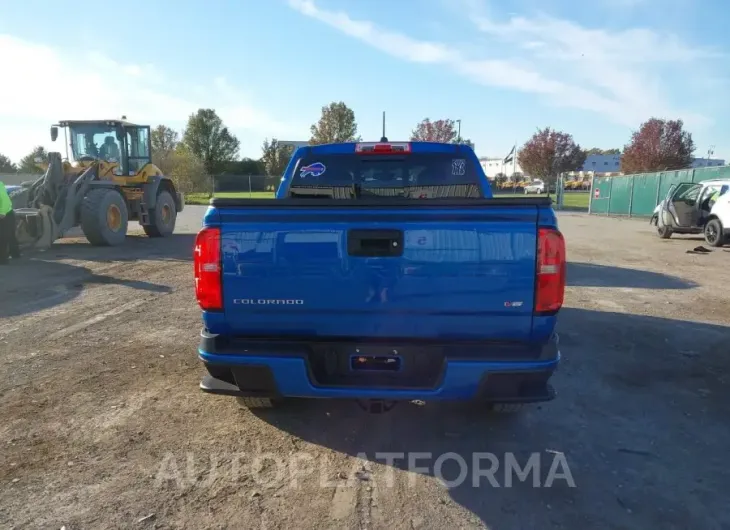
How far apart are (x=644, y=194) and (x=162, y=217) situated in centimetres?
2353

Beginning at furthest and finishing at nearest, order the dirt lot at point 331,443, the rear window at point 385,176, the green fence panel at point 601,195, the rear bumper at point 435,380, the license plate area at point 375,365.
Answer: the green fence panel at point 601,195, the rear window at point 385,176, the license plate area at point 375,365, the rear bumper at point 435,380, the dirt lot at point 331,443

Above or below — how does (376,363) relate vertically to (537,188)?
below

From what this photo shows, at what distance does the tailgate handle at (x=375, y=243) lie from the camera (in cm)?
285

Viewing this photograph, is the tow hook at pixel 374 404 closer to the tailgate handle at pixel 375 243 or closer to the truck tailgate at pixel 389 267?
the truck tailgate at pixel 389 267

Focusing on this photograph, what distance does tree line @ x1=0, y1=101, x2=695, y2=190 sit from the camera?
133 feet

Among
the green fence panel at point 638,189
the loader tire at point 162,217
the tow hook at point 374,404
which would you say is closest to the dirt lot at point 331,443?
the tow hook at point 374,404

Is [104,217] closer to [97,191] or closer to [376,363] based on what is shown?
[97,191]

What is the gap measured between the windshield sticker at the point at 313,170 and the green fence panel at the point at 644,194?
2474cm

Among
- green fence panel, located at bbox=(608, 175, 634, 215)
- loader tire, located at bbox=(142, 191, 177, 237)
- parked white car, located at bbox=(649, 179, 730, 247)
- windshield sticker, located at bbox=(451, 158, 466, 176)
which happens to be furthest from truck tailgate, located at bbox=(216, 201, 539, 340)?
green fence panel, located at bbox=(608, 175, 634, 215)

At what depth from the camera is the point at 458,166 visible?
191 inches

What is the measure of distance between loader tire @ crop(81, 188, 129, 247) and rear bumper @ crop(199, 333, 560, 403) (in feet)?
36.9

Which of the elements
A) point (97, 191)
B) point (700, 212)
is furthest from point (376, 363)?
point (700, 212)

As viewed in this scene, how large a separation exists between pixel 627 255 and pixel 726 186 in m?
4.59

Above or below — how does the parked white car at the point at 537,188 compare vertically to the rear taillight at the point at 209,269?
above
